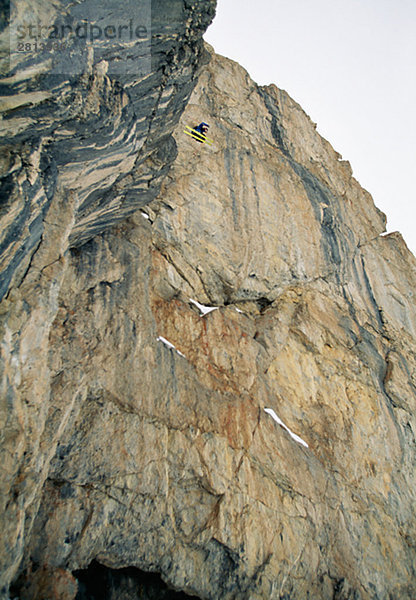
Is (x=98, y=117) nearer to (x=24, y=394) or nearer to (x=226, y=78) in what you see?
(x=24, y=394)

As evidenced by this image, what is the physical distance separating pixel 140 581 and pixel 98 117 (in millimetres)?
11397

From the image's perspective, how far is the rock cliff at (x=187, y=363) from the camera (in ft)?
27.5

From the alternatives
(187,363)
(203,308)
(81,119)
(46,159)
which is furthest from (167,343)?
(81,119)

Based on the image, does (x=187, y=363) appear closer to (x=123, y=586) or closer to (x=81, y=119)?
(x=123, y=586)

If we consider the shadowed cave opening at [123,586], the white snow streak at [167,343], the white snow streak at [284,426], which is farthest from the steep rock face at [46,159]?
the white snow streak at [284,426]

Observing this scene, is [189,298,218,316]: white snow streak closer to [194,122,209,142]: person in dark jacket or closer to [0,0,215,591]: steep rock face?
[0,0,215,591]: steep rock face

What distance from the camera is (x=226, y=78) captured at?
19812 millimetres

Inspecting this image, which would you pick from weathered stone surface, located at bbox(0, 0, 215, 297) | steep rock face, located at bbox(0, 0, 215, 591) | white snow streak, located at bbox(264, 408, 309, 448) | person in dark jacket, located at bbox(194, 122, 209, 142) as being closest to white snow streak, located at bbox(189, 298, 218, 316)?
white snow streak, located at bbox(264, 408, 309, 448)

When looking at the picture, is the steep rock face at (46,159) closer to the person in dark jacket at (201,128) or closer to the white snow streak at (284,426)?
the person in dark jacket at (201,128)

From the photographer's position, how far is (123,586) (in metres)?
11.3

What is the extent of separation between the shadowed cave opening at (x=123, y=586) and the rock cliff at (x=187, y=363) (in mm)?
40

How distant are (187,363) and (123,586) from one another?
6028 mm

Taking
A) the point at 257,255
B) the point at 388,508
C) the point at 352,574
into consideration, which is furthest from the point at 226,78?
the point at 352,574

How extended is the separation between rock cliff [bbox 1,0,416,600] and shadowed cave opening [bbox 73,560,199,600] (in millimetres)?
40
